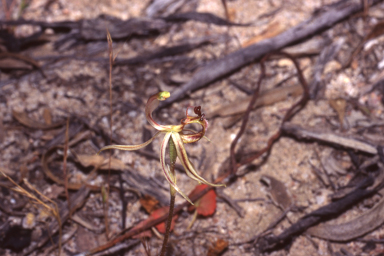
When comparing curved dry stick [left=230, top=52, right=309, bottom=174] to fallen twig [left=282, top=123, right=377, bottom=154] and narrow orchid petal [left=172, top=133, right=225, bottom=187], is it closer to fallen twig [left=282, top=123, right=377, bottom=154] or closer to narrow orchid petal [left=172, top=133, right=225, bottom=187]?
fallen twig [left=282, top=123, right=377, bottom=154]

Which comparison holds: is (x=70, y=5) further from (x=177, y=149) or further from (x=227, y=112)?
(x=177, y=149)

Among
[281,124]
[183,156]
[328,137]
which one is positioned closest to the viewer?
[183,156]

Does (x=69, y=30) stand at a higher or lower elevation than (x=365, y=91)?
higher

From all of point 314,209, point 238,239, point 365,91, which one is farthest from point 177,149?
point 365,91

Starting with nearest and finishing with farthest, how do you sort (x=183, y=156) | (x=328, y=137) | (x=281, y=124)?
(x=183, y=156) → (x=328, y=137) → (x=281, y=124)

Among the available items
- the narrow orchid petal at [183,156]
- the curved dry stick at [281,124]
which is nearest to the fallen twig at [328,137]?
the curved dry stick at [281,124]

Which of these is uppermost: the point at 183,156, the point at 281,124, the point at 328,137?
the point at 281,124

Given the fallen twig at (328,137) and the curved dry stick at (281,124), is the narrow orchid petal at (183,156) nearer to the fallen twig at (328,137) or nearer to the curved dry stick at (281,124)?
the curved dry stick at (281,124)

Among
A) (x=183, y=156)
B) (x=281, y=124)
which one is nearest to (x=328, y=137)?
(x=281, y=124)

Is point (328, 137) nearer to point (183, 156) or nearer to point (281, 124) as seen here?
point (281, 124)

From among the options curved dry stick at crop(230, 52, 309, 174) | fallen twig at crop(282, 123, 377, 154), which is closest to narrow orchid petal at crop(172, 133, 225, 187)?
A: curved dry stick at crop(230, 52, 309, 174)

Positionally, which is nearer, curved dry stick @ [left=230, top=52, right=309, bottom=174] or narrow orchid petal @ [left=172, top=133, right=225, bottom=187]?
narrow orchid petal @ [left=172, top=133, right=225, bottom=187]
